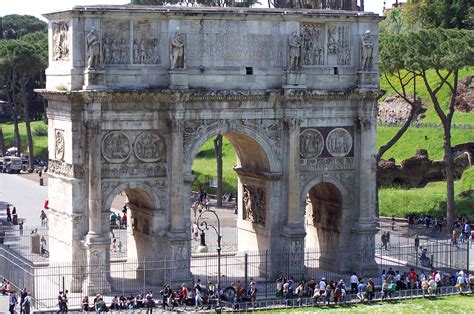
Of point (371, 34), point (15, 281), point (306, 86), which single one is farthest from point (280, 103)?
point (15, 281)

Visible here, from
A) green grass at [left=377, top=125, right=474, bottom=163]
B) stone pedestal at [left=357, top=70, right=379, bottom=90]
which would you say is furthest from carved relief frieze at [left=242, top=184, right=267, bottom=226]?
green grass at [left=377, top=125, right=474, bottom=163]

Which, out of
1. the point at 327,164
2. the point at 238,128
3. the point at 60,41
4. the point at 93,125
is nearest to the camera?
the point at 93,125

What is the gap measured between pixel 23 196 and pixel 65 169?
3083cm

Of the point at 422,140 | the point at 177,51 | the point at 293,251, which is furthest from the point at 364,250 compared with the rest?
the point at 422,140

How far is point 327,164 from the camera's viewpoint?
51.1 metres

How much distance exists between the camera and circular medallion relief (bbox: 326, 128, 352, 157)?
2008 inches

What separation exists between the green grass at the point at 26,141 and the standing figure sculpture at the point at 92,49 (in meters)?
53.6

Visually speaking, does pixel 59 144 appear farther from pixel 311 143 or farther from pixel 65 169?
pixel 311 143

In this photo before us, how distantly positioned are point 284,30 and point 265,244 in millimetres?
9198

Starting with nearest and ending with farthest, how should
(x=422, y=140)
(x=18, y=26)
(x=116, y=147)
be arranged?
(x=116, y=147) < (x=422, y=140) < (x=18, y=26)

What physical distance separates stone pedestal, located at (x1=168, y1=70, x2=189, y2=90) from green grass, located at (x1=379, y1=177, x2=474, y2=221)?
24239 mm

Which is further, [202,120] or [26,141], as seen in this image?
[26,141]

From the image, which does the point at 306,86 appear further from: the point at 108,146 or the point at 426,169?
the point at 426,169

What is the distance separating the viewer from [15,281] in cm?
4694
